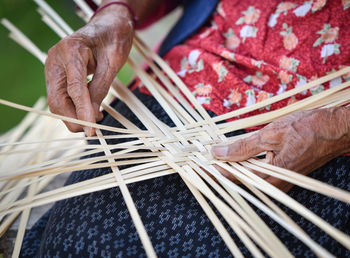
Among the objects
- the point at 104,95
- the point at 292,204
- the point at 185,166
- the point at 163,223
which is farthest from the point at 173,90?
the point at 292,204

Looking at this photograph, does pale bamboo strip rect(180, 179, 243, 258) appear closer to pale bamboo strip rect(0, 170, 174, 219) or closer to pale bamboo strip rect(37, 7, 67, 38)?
pale bamboo strip rect(0, 170, 174, 219)

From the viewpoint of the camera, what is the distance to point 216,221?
0.72 meters

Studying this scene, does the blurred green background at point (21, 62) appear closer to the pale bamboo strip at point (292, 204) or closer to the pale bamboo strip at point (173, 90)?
the pale bamboo strip at point (173, 90)

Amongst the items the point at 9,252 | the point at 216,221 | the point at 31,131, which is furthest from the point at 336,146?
the point at 31,131

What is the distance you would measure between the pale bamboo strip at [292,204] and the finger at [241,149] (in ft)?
0.08

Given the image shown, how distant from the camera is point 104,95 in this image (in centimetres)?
95

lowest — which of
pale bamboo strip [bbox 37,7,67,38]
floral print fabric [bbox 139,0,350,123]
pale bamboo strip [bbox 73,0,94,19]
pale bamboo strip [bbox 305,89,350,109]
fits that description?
pale bamboo strip [bbox 305,89,350,109]

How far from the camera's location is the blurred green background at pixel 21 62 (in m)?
2.10

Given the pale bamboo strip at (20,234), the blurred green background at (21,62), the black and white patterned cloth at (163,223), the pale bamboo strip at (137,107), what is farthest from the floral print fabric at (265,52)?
the blurred green background at (21,62)

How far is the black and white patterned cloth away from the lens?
2.48 feet

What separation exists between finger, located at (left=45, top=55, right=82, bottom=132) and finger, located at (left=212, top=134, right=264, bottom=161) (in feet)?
1.36

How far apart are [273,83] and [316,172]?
0.30 meters

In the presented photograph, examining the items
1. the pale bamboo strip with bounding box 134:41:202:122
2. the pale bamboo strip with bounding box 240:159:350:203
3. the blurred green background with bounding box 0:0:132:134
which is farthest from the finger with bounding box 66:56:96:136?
the blurred green background with bounding box 0:0:132:134

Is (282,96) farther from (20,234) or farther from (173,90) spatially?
(20,234)
